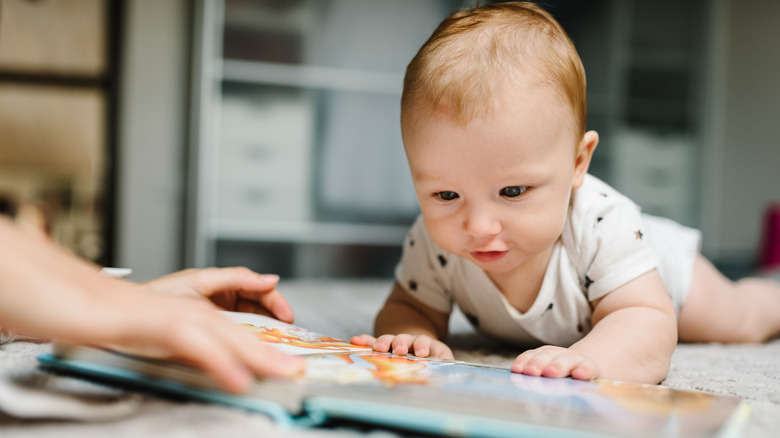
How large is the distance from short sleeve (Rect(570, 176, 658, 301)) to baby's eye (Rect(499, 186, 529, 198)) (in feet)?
0.51

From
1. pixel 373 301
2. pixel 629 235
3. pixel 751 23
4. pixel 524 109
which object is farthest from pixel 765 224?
pixel 524 109

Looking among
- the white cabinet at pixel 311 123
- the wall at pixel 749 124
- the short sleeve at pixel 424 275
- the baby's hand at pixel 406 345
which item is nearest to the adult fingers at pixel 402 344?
the baby's hand at pixel 406 345

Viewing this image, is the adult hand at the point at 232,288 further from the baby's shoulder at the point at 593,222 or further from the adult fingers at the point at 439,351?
the baby's shoulder at the point at 593,222

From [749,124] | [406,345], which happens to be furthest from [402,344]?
[749,124]

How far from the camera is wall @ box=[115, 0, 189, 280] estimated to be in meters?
2.75

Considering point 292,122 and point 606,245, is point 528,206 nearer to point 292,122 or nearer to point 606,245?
point 606,245

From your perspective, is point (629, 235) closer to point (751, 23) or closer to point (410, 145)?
point (410, 145)

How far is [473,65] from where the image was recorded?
68cm

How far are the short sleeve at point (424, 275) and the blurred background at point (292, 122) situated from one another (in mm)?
1622

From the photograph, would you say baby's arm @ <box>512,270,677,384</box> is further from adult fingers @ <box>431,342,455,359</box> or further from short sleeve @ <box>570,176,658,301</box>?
adult fingers @ <box>431,342,455,359</box>

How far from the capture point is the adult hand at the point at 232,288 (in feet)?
2.39

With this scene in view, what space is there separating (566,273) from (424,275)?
212 mm

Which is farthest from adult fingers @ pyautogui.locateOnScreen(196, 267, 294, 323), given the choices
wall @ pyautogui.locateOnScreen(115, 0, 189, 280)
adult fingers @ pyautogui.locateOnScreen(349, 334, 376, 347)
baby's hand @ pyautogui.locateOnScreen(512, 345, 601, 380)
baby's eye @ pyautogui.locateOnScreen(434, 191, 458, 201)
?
wall @ pyautogui.locateOnScreen(115, 0, 189, 280)

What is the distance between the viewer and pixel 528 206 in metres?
0.69
